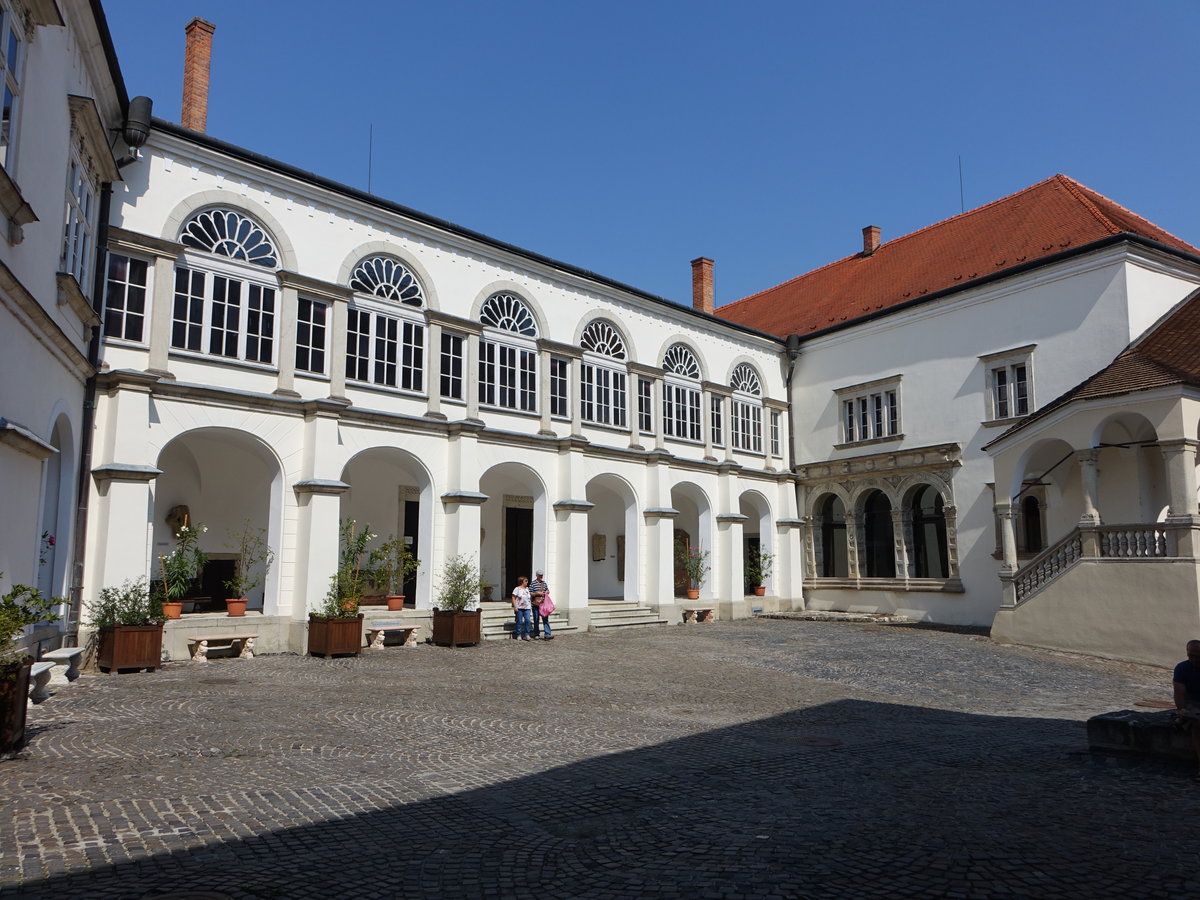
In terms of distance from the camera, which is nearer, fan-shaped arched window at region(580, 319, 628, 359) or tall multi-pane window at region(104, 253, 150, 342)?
tall multi-pane window at region(104, 253, 150, 342)

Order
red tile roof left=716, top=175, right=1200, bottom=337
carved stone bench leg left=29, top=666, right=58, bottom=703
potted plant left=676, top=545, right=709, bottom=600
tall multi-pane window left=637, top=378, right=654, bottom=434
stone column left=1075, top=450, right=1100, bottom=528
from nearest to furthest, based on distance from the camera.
Answer: carved stone bench leg left=29, top=666, right=58, bottom=703
stone column left=1075, top=450, right=1100, bottom=528
red tile roof left=716, top=175, right=1200, bottom=337
tall multi-pane window left=637, top=378, right=654, bottom=434
potted plant left=676, top=545, right=709, bottom=600

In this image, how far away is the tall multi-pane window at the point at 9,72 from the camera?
8953 mm

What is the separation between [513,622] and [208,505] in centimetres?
699

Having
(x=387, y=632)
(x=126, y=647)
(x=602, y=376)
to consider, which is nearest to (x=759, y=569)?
(x=602, y=376)

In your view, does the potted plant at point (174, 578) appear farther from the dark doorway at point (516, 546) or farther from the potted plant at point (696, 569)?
the potted plant at point (696, 569)

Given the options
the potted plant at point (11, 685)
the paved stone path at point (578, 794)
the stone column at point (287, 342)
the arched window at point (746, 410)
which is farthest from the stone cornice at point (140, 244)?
the arched window at point (746, 410)

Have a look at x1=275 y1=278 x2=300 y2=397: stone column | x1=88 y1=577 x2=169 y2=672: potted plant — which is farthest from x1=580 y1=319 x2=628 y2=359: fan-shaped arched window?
x1=88 y1=577 x2=169 y2=672: potted plant

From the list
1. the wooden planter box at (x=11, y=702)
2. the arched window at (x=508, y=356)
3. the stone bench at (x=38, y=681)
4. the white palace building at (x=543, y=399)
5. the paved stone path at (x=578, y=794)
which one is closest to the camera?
the paved stone path at (x=578, y=794)

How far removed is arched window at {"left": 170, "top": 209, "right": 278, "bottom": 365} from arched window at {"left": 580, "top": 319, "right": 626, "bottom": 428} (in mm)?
8301

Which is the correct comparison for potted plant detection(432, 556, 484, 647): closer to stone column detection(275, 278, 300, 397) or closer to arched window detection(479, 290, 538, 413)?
arched window detection(479, 290, 538, 413)

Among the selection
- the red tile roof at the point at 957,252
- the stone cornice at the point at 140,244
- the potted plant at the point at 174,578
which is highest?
the red tile roof at the point at 957,252

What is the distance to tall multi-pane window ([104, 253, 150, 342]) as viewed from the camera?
14547 millimetres

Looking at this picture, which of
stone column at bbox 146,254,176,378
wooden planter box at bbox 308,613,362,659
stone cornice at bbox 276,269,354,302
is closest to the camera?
stone column at bbox 146,254,176,378

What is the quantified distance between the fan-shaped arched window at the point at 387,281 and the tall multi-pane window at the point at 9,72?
8.49m
